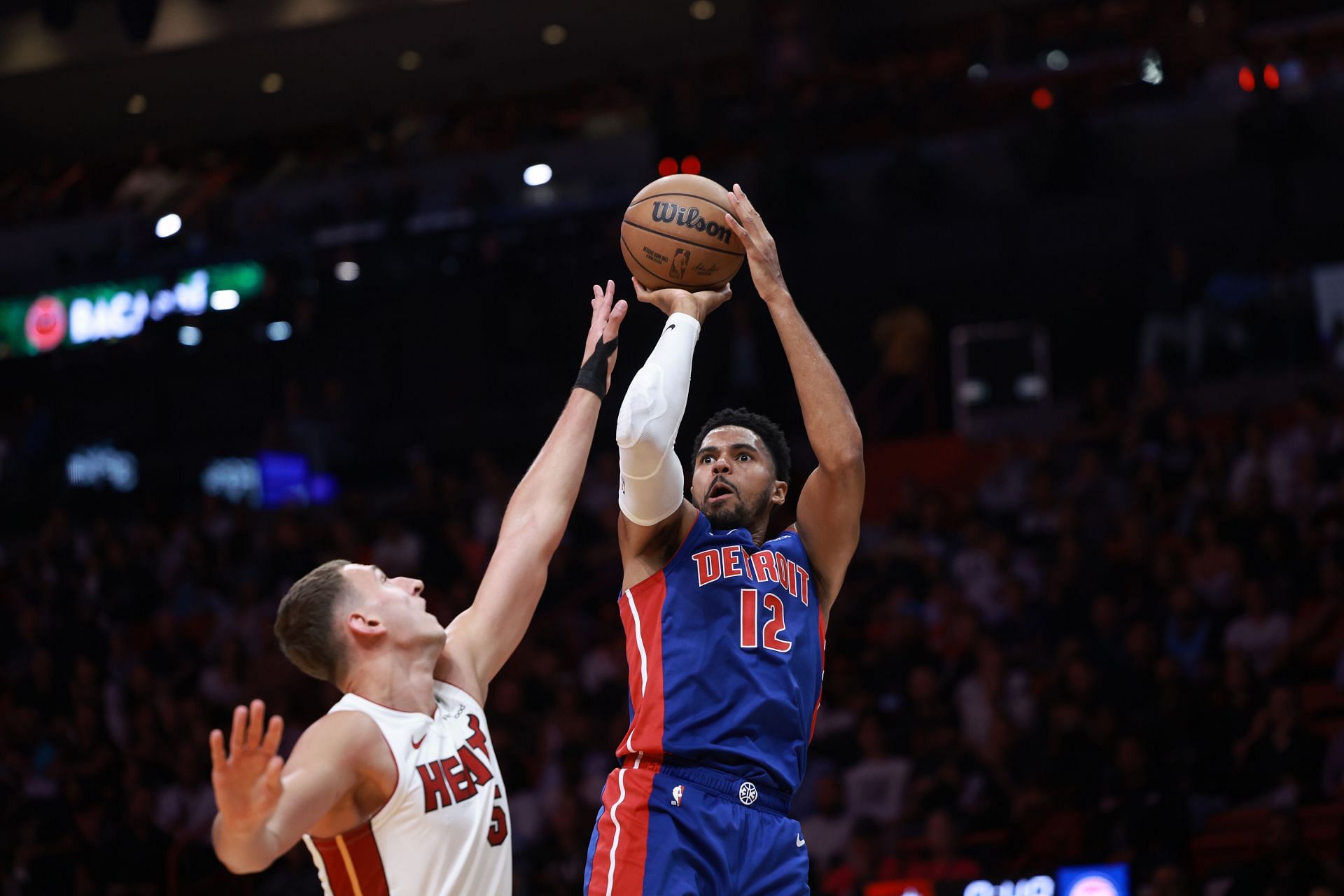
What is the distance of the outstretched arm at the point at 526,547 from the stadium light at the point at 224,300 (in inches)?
615

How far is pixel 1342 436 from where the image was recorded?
11.5 metres

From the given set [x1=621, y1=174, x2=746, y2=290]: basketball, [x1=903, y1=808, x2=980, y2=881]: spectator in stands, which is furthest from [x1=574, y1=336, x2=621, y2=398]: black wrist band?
[x1=903, y1=808, x2=980, y2=881]: spectator in stands

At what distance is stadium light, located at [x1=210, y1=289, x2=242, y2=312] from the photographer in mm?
19406

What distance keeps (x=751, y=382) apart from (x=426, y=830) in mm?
11563

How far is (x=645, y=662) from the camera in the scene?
4.62 metres

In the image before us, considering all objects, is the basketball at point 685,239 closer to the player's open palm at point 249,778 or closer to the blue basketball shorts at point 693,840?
the blue basketball shorts at point 693,840

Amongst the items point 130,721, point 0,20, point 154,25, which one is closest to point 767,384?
point 130,721

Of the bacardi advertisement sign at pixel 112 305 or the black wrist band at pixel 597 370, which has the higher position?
the bacardi advertisement sign at pixel 112 305

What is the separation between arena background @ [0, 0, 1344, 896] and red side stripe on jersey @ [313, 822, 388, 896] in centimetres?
542

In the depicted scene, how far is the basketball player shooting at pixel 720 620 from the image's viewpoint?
438 centimetres

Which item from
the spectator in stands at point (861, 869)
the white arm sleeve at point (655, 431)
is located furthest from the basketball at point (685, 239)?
the spectator in stands at point (861, 869)

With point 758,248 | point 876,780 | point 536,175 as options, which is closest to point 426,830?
point 758,248

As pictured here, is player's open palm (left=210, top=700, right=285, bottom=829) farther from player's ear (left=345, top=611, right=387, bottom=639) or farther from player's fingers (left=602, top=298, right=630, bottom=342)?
player's fingers (left=602, top=298, right=630, bottom=342)

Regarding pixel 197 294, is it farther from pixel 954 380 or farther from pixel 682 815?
pixel 682 815
